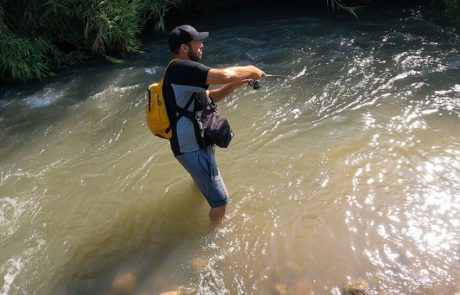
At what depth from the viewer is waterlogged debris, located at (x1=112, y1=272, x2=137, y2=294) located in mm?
4062

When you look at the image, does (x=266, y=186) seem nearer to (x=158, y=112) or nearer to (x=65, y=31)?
(x=158, y=112)

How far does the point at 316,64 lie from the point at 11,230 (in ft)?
18.2

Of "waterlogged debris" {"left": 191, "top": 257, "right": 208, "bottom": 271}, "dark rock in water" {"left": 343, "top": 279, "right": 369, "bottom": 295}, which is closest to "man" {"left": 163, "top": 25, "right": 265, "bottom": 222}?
"waterlogged debris" {"left": 191, "top": 257, "right": 208, "bottom": 271}

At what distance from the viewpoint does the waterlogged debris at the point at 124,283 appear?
4062mm

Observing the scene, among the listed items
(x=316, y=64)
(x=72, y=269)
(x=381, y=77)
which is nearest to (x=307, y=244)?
(x=72, y=269)

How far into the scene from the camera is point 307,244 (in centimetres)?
423

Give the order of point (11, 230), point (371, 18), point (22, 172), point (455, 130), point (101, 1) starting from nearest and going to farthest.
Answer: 1. point (11, 230)
2. point (455, 130)
3. point (22, 172)
4. point (101, 1)
5. point (371, 18)

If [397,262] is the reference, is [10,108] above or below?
above

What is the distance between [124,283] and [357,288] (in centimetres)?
215

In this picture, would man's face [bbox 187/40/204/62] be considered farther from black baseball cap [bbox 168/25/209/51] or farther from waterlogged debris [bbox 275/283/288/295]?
waterlogged debris [bbox 275/283/288/295]

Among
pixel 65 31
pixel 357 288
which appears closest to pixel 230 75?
pixel 357 288

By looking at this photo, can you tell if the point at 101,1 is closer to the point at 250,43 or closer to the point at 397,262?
the point at 250,43

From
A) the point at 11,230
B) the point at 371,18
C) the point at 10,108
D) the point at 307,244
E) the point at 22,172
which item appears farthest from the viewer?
the point at 371,18

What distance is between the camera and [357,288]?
3.62 metres
